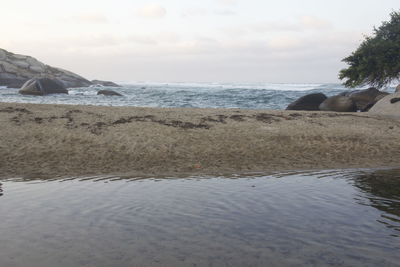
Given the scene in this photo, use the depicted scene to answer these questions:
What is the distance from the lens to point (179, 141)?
13.2 meters

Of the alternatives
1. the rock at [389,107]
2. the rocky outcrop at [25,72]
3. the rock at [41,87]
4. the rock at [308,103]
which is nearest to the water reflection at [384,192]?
the rock at [389,107]

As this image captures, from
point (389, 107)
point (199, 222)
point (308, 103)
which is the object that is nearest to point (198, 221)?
point (199, 222)

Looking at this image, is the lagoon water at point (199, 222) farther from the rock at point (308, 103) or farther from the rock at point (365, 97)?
the rock at point (365, 97)

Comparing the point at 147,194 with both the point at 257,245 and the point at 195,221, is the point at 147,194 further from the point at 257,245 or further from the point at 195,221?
the point at 257,245

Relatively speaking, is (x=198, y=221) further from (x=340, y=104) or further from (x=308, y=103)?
(x=308, y=103)

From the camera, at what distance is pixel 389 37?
3009cm

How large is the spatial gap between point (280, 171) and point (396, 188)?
3022 millimetres

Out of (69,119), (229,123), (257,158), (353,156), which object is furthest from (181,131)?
(353,156)

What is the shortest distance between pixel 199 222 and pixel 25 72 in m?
74.1

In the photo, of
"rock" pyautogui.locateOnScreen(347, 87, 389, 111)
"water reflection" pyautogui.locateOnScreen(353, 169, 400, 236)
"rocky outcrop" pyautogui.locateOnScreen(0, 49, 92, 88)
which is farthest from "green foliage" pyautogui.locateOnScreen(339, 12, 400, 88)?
"rocky outcrop" pyautogui.locateOnScreen(0, 49, 92, 88)

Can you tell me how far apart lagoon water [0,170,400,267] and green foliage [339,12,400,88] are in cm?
2144

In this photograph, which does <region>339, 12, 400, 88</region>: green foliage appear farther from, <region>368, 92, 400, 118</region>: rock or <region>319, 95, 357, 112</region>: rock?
<region>368, 92, 400, 118</region>: rock

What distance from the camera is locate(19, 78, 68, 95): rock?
1641 inches

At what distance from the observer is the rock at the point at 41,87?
4169 centimetres
